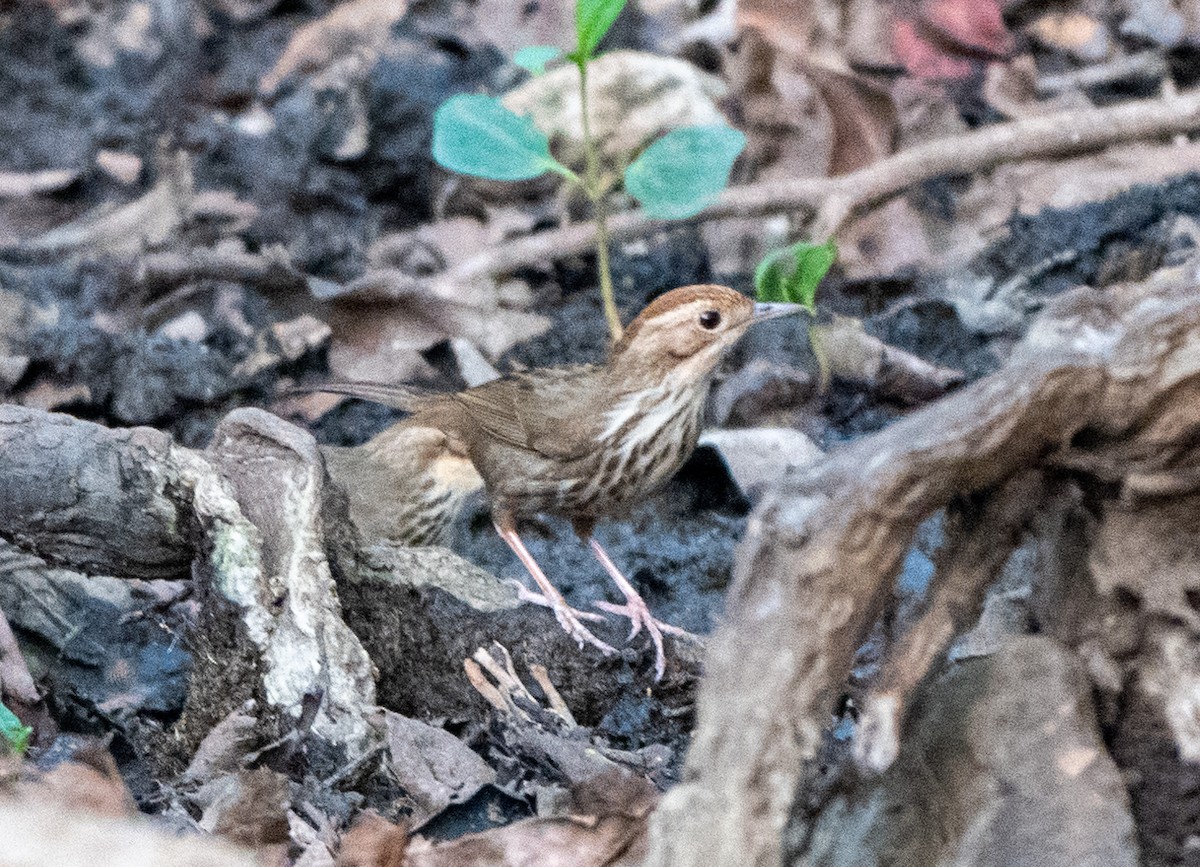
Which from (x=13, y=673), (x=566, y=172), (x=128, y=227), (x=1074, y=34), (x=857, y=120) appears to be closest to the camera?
(x=13, y=673)

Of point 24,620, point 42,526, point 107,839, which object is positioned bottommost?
A: point 24,620

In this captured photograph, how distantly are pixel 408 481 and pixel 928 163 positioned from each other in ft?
7.67

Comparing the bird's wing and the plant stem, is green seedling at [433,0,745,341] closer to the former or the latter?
the plant stem

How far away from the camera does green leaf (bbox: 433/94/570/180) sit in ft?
14.8

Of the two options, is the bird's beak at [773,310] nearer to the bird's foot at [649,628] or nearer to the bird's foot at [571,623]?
the bird's foot at [649,628]

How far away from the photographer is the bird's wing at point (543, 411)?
4336 mm

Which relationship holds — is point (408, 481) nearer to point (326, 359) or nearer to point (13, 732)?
point (326, 359)

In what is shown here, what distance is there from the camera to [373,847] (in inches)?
99.0

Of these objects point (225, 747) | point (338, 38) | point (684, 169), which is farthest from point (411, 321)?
point (225, 747)

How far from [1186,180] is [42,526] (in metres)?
4.09

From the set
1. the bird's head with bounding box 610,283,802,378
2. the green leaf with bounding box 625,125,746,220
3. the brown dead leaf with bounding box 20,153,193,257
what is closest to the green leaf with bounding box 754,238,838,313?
the green leaf with bounding box 625,125,746,220

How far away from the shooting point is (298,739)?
9.84 ft

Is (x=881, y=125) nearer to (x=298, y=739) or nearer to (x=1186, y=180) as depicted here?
(x=1186, y=180)

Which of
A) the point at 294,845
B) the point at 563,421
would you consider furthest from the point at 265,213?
the point at 294,845
